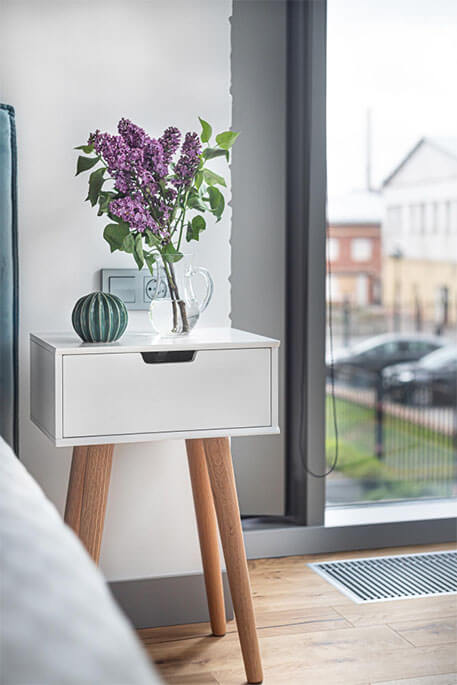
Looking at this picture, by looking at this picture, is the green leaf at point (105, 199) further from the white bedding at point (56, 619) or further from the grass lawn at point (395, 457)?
the grass lawn at point (395, 457)

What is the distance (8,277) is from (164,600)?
0.90m

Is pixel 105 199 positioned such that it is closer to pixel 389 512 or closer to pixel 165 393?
pixel 165 393

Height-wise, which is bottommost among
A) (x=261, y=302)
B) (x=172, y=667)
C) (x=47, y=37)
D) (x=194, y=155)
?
(x=172, y=667)

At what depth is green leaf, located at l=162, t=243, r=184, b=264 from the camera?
185cm

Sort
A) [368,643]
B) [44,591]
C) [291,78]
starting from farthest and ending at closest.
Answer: [291,78] < [368,643] < [44,591]

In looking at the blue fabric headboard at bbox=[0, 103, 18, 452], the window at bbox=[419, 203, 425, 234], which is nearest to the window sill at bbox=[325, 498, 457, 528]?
the window at bbox=[419, 203, 425, 234]

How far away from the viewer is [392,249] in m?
3.36

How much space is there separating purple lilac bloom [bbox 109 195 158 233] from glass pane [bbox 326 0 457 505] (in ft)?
3.53

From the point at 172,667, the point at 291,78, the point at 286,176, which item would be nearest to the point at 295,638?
the point at 172,667

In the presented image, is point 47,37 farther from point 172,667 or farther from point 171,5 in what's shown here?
point 172,667

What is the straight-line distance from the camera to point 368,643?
6.59 ft

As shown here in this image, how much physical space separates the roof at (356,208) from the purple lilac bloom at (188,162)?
3.71 ft

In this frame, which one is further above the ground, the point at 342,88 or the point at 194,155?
the point at 342,88

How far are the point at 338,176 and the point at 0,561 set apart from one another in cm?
235
